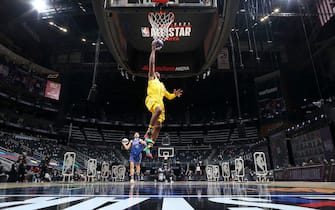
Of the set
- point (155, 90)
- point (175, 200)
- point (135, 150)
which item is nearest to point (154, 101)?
point (155, 90)

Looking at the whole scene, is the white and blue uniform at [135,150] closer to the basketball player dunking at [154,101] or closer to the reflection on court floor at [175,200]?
the basketball player dunking at [154,101]

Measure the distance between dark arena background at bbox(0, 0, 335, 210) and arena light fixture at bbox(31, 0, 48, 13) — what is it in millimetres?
89

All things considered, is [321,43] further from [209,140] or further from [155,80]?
[209,140]

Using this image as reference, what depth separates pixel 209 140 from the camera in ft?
99.7

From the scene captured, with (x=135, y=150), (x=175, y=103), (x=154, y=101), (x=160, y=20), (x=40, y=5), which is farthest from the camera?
(x=175, y=103)

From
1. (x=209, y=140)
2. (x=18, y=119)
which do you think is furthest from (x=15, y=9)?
(x=209, y=140)

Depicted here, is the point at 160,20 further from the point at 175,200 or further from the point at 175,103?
the point at 175,103

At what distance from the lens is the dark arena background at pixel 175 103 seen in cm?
355

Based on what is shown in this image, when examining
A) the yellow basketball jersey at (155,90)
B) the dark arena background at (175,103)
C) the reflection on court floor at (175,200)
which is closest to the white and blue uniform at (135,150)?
the dark arena background at (175,103)

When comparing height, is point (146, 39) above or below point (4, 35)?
below

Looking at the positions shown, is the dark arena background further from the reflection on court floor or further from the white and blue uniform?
the white and blue uniform

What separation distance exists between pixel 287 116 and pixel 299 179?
1074 cm

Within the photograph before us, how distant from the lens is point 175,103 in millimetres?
29734

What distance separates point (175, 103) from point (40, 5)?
65.5ft
